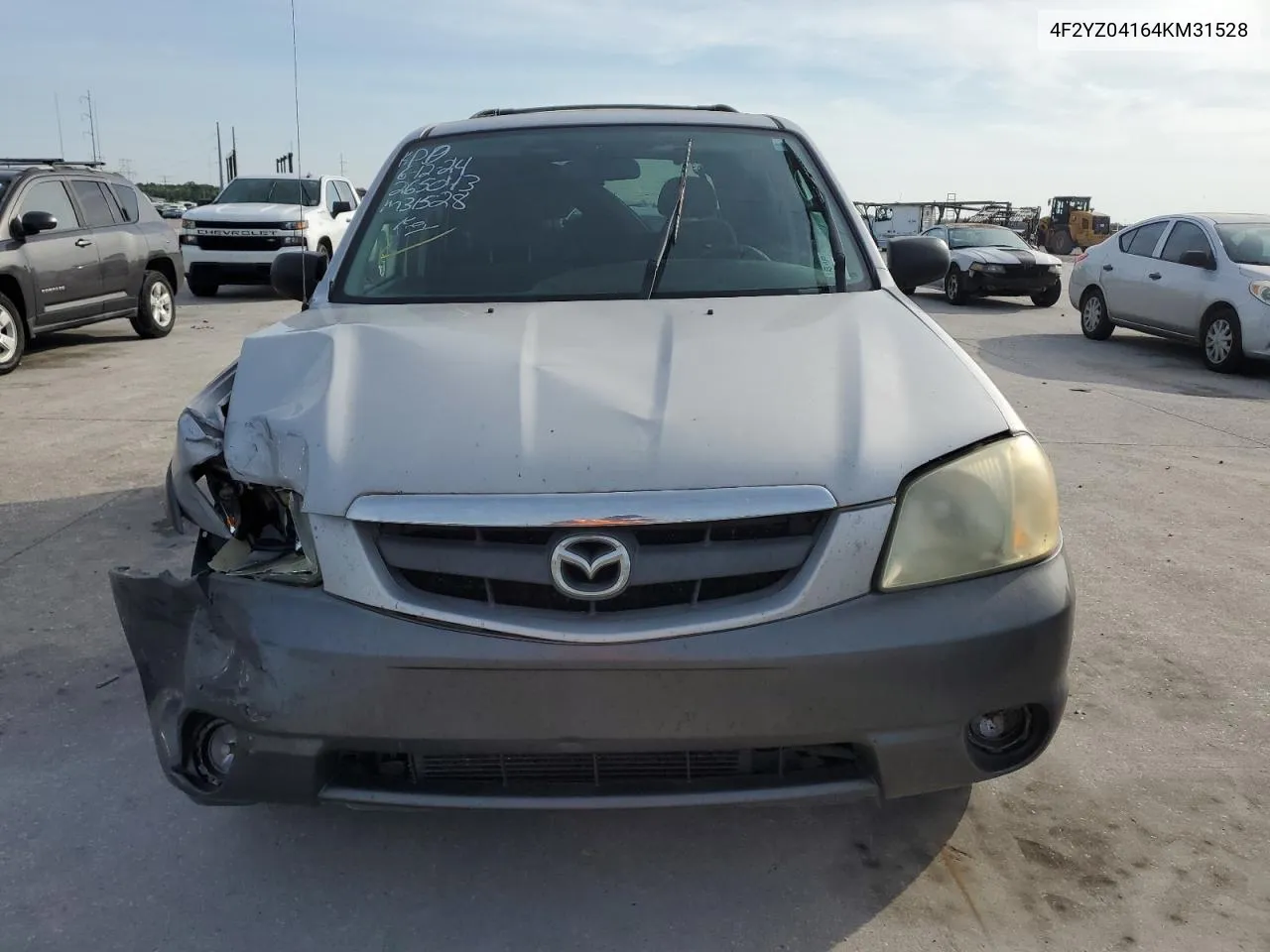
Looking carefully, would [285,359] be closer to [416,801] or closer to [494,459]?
[494,459]

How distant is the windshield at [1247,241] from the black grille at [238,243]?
11618 mm

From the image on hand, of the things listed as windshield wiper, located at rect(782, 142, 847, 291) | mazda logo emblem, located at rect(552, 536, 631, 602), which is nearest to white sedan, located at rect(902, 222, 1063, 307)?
windshield wiper, located at rect(782, 142, 847, 291)

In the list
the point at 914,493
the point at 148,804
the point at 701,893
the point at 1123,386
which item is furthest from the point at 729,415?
the point at 1123,386

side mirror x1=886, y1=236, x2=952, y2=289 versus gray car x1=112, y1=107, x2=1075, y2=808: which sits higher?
side mirror x1=886, y1=236, x2=952, y2=289

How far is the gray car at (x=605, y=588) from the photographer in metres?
2.00

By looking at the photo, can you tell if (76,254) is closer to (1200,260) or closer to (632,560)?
(632,560)

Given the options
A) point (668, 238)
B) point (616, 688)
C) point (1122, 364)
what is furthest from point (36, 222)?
point (1122, 364)

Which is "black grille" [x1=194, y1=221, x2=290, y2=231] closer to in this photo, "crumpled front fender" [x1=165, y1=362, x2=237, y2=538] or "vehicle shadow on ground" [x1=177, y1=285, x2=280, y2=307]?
"vehicle shadow on ground" [x1=177, y1=285, x2=280, y2=307]

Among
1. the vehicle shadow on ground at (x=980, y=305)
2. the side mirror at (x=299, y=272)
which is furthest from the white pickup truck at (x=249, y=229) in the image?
the side mirror at (x=299, y=272)

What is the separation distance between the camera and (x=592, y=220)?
3.37 meters

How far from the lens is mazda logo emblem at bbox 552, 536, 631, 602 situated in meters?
1.98

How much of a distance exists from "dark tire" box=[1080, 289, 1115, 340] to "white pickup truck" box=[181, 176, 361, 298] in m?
9.79

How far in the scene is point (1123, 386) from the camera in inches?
376

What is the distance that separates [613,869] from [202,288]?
15607 mm
